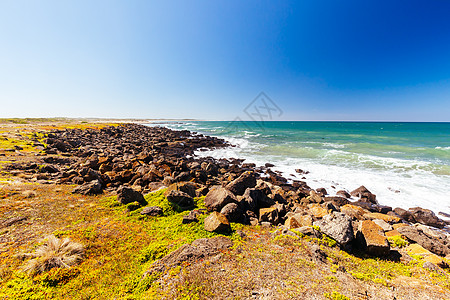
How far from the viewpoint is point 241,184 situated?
1070 cm

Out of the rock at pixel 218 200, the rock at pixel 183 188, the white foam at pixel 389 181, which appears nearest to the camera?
the rock at pixel 218 200

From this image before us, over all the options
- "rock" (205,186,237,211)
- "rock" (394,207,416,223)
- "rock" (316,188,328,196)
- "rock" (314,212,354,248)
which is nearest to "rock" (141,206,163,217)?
"rock" (205,186,237,211)

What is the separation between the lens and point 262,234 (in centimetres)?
656

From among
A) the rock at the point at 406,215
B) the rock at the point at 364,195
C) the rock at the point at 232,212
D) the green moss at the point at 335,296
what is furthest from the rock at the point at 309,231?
the rock at the point at 364,195

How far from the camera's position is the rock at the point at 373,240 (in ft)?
A: 19.3

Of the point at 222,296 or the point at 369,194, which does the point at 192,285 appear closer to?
the point at 222,296

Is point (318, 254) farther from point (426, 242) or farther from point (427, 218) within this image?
point (427, 218)

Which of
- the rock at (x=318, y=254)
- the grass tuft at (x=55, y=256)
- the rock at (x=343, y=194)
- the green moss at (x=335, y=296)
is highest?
the grass tuft at (x=55, y=256)

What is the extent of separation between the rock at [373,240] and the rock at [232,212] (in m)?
4.54

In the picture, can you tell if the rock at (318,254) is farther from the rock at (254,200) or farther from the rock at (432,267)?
the rock at (254,200)

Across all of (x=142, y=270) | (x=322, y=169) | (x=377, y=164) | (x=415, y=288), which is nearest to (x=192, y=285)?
(x=142, y=270)

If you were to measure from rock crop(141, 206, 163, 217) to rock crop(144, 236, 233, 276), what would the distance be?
8.35 ft

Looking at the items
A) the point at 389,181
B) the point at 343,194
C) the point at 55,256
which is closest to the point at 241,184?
the point at 55,256

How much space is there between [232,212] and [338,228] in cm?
409
